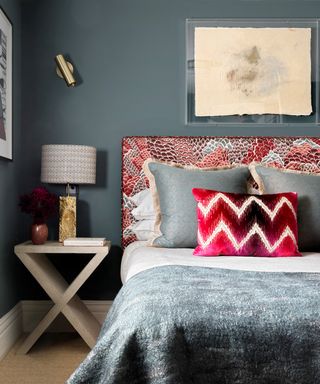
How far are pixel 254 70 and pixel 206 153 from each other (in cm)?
69

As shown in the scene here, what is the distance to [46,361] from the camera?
109 inches

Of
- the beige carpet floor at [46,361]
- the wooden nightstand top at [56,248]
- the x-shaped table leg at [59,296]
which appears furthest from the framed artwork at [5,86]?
the beige carpet floor at [46,361]

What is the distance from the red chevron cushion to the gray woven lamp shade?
2.98 feet

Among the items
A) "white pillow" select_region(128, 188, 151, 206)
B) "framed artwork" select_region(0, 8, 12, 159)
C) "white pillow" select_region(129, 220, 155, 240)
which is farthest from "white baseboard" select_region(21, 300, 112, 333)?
"framed artwork" select_region(0, 8, 12, 159)

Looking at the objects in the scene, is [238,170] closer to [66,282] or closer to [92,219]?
[92,219]

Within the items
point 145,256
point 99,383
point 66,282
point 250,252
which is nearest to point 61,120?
point 66,282

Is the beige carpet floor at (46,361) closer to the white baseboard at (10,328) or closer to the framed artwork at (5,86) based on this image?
the white baseboard at (10,328)

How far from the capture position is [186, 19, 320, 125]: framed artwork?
342cm

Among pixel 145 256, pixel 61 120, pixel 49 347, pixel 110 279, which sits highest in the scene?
pixel 61 120

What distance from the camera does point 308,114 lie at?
3428mm

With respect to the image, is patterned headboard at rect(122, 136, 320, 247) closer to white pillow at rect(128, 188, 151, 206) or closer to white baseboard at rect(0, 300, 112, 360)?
white pillow at rect(128, 188, 151, 206)

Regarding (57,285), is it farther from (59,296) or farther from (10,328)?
(10,328)

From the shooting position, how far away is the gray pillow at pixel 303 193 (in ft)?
8.89

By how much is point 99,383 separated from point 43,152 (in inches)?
83.1
